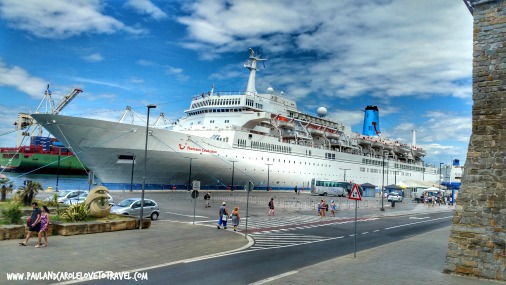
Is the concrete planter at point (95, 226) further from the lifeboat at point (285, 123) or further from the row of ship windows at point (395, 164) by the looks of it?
the row of ship windows at point (395, 164)

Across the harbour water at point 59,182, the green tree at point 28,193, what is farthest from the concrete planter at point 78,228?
the harbour water at point 59,182

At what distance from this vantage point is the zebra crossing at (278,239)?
15439mm

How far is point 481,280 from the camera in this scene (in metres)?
9.80

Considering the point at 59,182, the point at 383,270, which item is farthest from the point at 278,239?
the point at 59,182

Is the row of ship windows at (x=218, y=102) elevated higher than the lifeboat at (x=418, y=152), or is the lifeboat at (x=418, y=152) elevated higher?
the row of ship windows at (x=218, y=102)

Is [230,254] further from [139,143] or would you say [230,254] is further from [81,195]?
[139,143]

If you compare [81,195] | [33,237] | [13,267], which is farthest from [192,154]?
[13,267]

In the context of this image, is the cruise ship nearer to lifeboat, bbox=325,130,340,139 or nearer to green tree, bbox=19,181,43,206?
lifeboat, bbox=325,130,340,139

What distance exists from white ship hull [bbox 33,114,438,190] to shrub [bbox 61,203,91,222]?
62.8 feet

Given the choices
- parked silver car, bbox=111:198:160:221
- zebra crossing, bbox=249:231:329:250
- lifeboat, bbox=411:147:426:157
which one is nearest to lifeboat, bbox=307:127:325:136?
lifeboat, bbox=411:147:426:157

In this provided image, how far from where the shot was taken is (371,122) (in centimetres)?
8706

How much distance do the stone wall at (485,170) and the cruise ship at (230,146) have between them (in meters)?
15.7

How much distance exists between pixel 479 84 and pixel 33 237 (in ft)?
52.5

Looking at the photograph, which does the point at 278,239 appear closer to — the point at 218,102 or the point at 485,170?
the point at 485,170
